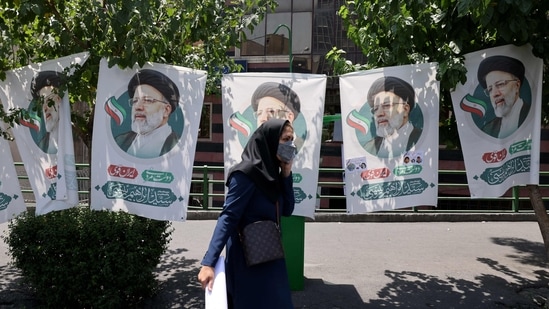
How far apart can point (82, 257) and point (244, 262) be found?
81.7 inches

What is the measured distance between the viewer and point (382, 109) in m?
4.62

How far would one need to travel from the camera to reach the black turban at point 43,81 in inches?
184

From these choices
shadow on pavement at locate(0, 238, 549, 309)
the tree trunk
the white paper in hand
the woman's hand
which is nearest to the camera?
the white paper in hand

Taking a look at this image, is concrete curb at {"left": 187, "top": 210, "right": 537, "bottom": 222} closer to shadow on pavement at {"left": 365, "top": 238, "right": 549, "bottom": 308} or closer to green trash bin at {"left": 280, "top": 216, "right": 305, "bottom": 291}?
shadow on pavement at {"left": 365, "top": 238, "right": 549, "bottom": 308}

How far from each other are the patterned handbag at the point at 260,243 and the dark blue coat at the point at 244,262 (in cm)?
6

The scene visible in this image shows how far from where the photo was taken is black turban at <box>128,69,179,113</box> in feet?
15.1

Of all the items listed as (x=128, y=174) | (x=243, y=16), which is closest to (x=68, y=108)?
(x=128, y=174)

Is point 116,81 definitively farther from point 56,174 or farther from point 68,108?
point 56,174

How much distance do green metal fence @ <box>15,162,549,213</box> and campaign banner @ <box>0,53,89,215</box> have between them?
5.61 m

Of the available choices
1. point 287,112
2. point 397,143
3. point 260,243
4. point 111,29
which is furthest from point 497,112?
point 111,29

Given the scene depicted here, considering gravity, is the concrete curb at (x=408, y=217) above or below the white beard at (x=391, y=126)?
below

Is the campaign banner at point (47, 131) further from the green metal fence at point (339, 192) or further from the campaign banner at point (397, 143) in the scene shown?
the green metal fence at point (339, 192)

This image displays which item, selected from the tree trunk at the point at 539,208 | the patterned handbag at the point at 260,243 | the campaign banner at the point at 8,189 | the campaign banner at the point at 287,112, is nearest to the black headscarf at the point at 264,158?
the patterned handbag at the point at 260,243

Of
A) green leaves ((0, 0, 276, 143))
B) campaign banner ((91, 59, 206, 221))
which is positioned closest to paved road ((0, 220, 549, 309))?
campaign banner ((91, 59, 206, 221))
